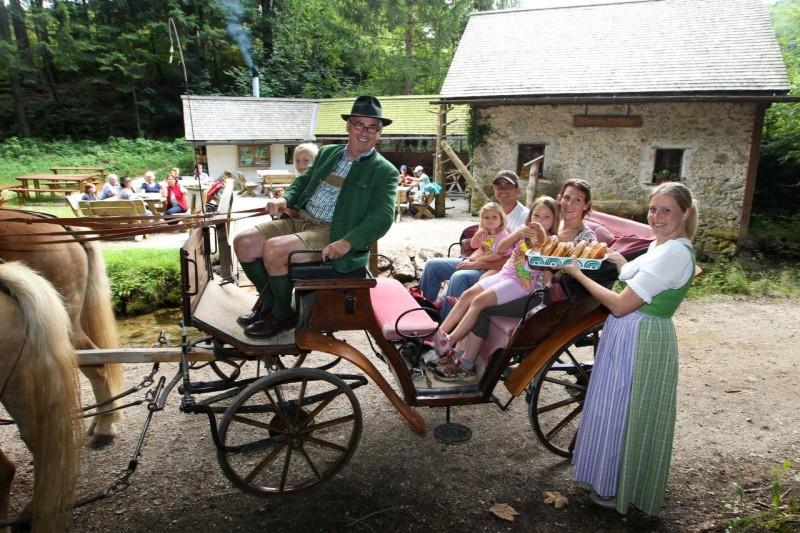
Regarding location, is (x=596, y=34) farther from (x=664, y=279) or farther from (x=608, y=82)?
(x=664, y=279)

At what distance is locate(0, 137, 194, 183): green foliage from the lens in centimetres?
2301

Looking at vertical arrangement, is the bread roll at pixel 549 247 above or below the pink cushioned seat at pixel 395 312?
above

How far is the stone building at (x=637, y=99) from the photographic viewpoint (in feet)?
37.7

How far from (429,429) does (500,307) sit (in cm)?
128

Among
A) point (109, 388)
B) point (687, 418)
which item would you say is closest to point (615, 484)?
point (687, 418)

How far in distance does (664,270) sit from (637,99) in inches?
414

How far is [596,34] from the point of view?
1405cm

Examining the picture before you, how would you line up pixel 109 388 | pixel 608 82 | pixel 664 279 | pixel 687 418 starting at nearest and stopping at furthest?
pixel 664 279
pixel 109 388
pixel 687 418
pixel 608 82

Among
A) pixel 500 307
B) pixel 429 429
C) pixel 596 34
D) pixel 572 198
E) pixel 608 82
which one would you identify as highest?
pixel 596 34

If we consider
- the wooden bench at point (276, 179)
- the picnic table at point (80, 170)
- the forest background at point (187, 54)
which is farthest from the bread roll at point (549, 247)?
the forest background at point (187, 54)

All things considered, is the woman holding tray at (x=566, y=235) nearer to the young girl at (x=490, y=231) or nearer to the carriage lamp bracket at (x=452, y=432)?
the carriage lamp bracket at (x=452, y=432)

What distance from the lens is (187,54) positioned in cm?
3322

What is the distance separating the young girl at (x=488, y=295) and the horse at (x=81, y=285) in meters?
2.59

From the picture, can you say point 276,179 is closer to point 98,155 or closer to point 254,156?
point 254,156
